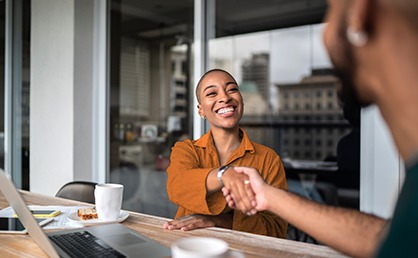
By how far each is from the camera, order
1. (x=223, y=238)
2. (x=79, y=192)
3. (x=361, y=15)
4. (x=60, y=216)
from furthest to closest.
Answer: (x=79, y=192) → (x=60, y=216) → (x=223, y=238) → (x=361, y=15)

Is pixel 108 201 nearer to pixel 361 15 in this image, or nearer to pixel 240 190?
pixel 240 190

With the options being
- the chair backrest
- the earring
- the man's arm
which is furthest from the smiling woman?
the earring

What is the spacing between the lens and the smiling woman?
4.61 feet

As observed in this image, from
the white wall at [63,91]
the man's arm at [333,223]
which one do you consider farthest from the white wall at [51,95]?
the man's arm at [333,223]

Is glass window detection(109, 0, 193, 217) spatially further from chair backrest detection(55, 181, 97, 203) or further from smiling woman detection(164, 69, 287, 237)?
smiling woman detection(164, 69, 287, 237)

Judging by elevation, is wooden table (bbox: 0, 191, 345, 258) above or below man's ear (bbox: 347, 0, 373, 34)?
below

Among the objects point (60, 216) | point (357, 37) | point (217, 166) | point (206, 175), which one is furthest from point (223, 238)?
point (357, 37)

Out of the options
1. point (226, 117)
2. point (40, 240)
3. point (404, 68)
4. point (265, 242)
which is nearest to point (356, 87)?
point (404, 68)

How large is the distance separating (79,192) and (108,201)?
72cm

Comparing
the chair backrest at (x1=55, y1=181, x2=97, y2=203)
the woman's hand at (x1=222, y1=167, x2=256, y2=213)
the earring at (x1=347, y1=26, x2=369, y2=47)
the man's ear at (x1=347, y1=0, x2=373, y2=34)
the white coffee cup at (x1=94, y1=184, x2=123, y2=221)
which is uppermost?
the man's ear at (x1=347, y1=0, x2=373, y2=34)

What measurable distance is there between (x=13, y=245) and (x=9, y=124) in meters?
3.34

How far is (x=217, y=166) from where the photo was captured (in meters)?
1.68

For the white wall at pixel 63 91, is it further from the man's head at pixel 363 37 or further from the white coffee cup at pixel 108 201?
the man's head at pixel 363 37

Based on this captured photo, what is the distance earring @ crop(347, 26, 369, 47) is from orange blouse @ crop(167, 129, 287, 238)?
938 mm
